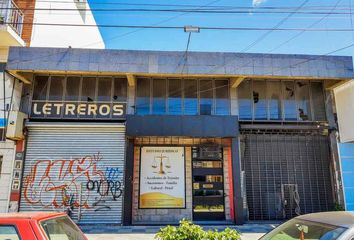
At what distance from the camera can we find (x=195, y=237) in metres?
4.49

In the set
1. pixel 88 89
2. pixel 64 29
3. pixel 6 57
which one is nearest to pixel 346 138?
pixel 88 89

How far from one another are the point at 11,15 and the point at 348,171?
15.0 metres

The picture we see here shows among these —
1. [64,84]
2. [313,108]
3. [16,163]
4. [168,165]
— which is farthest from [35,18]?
[313,108]

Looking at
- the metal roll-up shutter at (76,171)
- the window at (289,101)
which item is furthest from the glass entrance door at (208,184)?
the window at (289,101)

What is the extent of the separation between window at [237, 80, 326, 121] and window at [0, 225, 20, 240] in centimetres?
1019

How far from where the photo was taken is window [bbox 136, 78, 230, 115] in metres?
12.0

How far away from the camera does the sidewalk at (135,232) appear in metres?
9.03

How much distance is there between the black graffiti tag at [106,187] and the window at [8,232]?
8.09 meters

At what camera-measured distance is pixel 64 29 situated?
13.9 m

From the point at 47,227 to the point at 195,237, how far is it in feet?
7.45

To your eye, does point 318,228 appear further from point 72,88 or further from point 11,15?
point 11,15

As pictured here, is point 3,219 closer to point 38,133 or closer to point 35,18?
point 38,133

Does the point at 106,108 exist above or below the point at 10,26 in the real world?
below

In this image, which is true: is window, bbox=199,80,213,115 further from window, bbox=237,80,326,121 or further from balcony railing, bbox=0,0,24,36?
balcony railing, bbox=0,0,24,36
